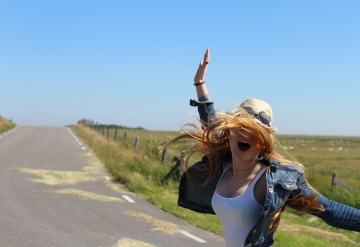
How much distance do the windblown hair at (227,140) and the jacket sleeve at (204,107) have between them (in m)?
0.04

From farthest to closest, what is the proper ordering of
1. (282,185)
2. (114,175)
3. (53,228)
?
(114,175)
(53,228)
(282,185)

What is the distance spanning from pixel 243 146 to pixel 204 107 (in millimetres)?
590

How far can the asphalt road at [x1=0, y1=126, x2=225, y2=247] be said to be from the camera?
7.64 m

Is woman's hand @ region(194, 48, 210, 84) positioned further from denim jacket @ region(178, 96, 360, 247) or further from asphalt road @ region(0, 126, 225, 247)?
asphalt road @ region(0, 126, 225, 247)

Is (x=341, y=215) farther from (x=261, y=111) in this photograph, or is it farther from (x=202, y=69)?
(x=202, y=69)

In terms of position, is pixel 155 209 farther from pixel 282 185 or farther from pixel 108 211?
pixel 282 185

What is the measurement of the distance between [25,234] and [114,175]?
799 cm

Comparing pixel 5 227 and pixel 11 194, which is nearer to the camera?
pixel 5 227

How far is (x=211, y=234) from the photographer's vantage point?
8.62m

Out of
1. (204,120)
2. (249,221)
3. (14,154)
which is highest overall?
(204,120)

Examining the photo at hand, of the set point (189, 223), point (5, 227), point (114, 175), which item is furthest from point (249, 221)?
point (114, 175)

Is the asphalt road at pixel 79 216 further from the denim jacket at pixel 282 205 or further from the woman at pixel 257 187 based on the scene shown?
the denim jacket at pixel 282 205

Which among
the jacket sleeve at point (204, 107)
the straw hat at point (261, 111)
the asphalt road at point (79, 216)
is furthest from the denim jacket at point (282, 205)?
the asphalt road at point (79, 216)

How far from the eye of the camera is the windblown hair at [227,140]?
2.73 m
